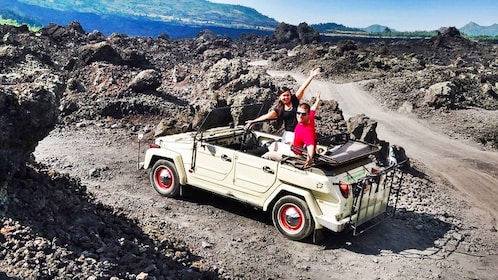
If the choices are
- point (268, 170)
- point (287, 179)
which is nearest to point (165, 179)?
point (268, 170)

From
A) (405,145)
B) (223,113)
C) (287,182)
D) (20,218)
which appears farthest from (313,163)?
(405,145)

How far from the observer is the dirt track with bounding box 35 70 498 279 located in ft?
30.0

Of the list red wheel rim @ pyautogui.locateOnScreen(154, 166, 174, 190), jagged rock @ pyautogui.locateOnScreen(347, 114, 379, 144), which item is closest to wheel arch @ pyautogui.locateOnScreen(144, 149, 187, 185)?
red wheel rim @ pyautogui.locateOnScreen(154, 166, 174, 190)

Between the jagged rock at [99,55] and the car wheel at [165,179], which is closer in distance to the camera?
the car wheel at [165,179]

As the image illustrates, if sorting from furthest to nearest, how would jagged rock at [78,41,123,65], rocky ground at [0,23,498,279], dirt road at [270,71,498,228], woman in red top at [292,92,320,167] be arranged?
jagged rock at [78,41,123,65] < dirt road at [270,71,498,228] < woman in red top at [292,92,320,167] < rocky ground at [0,23,498,279]

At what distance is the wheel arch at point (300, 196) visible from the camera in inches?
372

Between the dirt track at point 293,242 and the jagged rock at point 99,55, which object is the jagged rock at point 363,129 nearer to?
the dirt track at point 293,242

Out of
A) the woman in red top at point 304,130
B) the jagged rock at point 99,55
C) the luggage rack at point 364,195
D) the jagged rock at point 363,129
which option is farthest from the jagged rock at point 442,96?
the woman in red top at point 304,130

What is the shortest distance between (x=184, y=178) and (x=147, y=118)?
7862 millimetres

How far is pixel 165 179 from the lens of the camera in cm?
1150

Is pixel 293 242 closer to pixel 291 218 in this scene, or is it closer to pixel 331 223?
pixel 291 218

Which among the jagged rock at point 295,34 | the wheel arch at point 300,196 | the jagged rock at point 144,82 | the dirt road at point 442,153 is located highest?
the jagged rock at point 295,34

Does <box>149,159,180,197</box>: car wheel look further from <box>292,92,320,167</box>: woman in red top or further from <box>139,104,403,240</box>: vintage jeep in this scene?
<box>292,92,320,167</box>: woman in red top

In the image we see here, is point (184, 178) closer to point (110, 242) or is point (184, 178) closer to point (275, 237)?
point (275, 237)
